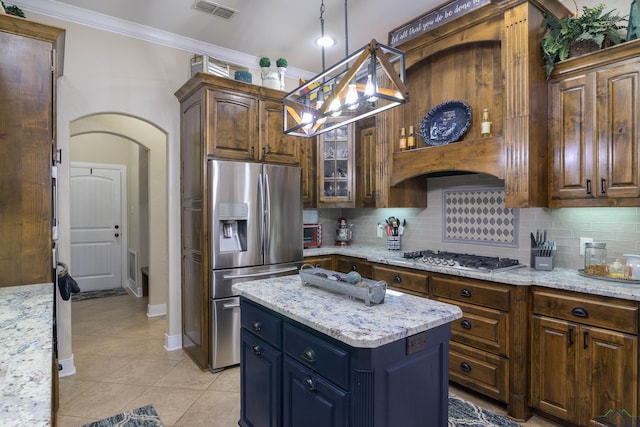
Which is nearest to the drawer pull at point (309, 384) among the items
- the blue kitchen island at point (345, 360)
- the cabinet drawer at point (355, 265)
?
the blue kitchen island at point (345, 360)

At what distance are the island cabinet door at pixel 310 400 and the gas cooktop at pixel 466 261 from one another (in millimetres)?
1657

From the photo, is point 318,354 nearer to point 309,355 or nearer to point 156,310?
point 309,355

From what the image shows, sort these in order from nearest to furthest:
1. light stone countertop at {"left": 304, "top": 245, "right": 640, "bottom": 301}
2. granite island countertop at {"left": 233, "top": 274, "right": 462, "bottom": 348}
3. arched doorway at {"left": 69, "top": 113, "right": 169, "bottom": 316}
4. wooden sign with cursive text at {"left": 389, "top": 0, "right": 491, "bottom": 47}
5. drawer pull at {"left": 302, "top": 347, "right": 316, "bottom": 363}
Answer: granite island countertop at {"left": 233, "top": 274, "right": 462, "bottom": 348} → drawer pull at {"left": 302, "top": 347, "right": 316, "bottom": 363} → light stone countertop at {"left": 304, "top": 245, "right": 640, "bottom": 301} → wooden sign with cursive text at {"left": 389, "top": 0, "right": 491, "bottom": 47} → arched doorway at {"left": 69, "top": 113, "right": 169, "bottom": 316}

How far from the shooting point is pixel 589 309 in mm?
2146

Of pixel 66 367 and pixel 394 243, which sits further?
pixel 394 243

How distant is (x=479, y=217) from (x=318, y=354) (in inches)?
92.9

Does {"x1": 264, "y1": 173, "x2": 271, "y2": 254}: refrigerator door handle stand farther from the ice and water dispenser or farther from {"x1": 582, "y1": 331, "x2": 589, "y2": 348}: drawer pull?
{"x1": 582, "y1": 331, "x2": 589, "y2": 348}: drawer pull

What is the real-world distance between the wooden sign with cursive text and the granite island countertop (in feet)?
7.91

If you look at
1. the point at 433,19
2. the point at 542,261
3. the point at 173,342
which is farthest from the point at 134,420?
the point at 433,19

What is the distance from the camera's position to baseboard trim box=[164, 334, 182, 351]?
147 inches

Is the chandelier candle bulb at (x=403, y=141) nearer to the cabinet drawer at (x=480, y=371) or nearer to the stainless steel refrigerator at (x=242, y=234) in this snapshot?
the stainless steel refrigerator at (x=242, y=234)

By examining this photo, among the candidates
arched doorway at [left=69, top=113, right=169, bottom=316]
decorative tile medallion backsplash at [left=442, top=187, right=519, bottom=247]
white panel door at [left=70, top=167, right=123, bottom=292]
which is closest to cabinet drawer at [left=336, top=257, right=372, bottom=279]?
decorative tile medallion backsplash at [left=442, top=187, right=519, bottom=247]

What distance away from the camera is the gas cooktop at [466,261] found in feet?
9.00

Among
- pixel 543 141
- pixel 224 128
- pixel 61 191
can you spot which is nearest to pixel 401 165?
pixel 543 141
